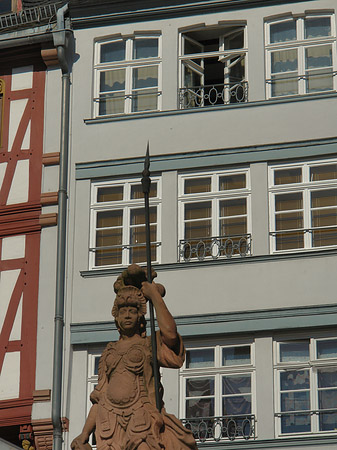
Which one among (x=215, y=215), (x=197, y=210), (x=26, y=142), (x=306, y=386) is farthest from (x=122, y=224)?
(x=306, y=386)

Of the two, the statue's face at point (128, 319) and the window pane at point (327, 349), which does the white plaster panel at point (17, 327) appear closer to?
the window pane at point (327, 349)

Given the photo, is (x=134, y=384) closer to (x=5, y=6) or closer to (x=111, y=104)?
(x=111, y=104)

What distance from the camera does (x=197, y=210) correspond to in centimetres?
2748

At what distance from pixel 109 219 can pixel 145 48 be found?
3574 millimetres

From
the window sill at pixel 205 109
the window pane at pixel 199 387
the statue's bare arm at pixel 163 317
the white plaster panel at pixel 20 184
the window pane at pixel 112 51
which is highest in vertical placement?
the window pane at pixel 112 51

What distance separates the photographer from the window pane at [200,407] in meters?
25.9

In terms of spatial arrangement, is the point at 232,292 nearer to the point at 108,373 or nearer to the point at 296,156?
the point at 296,156

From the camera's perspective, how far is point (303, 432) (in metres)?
25.2

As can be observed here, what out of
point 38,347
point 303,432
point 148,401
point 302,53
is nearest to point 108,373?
point 148,401

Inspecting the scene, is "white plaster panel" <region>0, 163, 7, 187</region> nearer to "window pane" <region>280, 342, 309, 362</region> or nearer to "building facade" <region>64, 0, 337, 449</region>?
"building facade" <region>64, 0, 337, 449</region>

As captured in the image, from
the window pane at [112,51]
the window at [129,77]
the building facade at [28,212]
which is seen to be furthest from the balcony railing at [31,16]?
the window at [129,77]

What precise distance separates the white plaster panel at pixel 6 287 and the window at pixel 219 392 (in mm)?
3697

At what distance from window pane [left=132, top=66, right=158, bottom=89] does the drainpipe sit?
1302 millimetres

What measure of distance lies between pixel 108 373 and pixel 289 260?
11.7m
